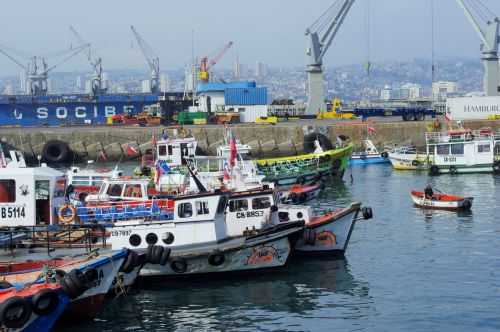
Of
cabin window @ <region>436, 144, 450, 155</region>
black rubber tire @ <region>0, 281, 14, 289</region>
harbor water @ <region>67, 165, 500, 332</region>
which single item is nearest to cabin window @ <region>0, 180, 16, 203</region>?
harbor water @ <region>67, 165, 500, 332</region>

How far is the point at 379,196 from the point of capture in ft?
164

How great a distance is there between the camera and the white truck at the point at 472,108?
8750cm

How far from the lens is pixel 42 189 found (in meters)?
28.0

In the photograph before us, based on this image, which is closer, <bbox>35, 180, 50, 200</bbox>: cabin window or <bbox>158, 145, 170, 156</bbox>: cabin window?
<bbox>35, 180, 50, 200</bbox>: cabin window

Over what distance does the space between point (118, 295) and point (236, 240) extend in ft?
14.4

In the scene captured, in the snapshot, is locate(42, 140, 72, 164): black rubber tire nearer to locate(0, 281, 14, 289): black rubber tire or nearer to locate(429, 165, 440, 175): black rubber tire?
locate(429, 165, 440, 175): black rubber tire

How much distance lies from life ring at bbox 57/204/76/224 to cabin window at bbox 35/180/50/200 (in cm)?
60

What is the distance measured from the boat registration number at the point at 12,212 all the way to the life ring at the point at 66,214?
44.6 inches

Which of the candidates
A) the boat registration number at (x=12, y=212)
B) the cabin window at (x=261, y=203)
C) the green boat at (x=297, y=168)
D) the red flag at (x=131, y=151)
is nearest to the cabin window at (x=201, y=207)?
the cabin window at (x=261, y=203)

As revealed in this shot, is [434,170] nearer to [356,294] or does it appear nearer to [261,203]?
[261,203]

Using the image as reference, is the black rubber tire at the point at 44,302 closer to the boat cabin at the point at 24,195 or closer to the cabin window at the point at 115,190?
the boat cabin at the point at 24,195

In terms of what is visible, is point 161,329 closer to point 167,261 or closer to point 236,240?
point 167,261

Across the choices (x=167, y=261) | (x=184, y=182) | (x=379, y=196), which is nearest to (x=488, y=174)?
(x=379, y=196)

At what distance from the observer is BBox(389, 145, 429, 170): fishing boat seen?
209ft
